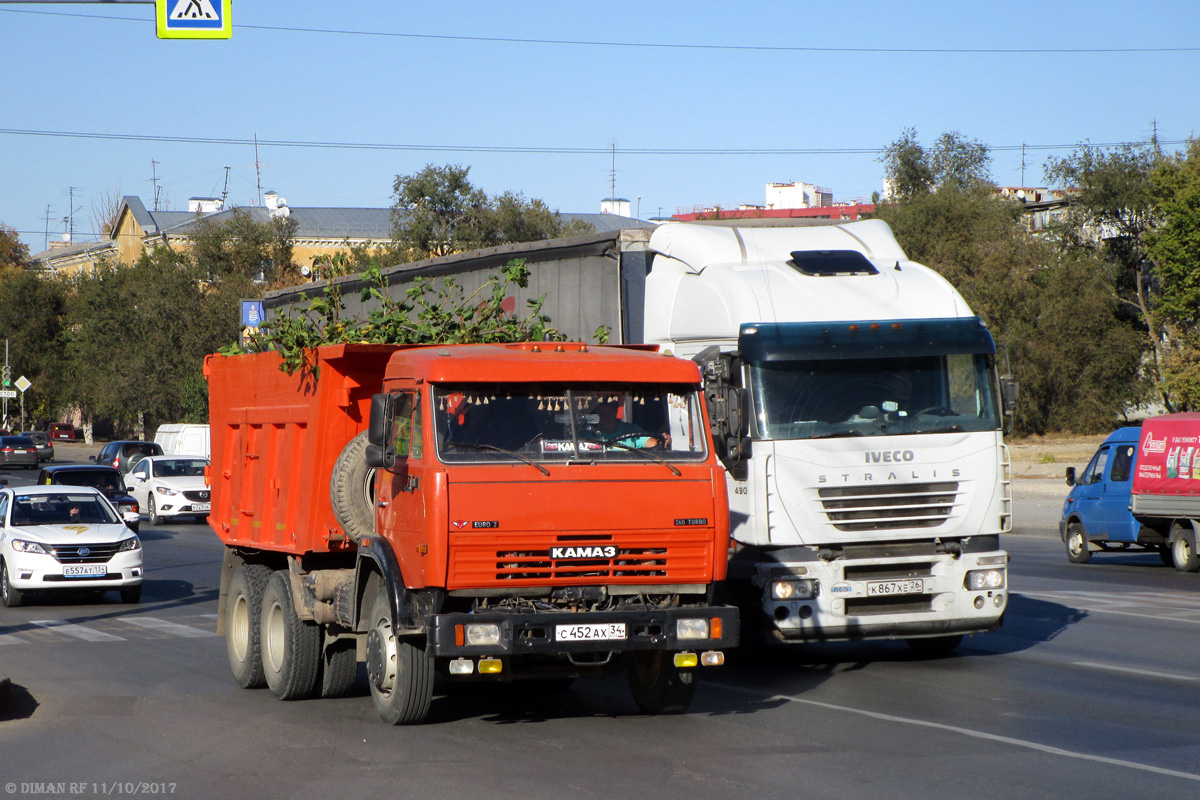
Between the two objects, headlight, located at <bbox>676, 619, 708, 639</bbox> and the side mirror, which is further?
the side mirror

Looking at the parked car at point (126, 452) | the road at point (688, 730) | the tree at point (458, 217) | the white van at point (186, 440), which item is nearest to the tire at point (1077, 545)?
the road at point (688, 730)

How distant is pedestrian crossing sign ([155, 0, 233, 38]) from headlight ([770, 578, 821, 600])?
7.41 meters

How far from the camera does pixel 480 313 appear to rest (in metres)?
10.7

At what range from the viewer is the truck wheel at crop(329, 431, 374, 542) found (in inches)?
357

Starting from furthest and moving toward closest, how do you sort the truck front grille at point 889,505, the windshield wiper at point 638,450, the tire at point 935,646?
the tire at point 935,646, the truck front grille at point 889,505, the windshield wiper at point 638,450

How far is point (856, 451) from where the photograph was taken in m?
10.5

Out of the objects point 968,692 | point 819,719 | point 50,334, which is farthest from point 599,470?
point 50,334

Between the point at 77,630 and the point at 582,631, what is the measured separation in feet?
31.0

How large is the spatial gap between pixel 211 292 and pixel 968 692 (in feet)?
207

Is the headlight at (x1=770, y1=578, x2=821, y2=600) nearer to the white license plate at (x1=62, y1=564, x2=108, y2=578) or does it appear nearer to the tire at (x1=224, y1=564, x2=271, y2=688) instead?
the tire at (x1=224, y1=564, x2=271, y2=688)

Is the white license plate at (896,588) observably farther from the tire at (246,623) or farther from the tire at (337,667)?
the tire at (246,623)

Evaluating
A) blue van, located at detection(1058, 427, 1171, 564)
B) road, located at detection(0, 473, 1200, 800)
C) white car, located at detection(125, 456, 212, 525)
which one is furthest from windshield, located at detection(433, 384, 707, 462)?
white car, located at detection(125, 456, 212, 525)

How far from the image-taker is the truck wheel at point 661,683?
891cm

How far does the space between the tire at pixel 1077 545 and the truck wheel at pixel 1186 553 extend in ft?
5.98
